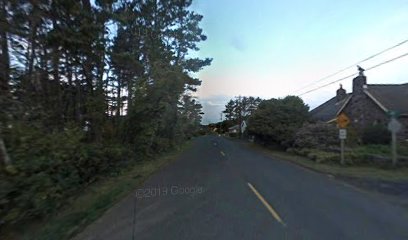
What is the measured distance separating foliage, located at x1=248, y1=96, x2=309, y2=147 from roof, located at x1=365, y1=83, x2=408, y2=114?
6753mm

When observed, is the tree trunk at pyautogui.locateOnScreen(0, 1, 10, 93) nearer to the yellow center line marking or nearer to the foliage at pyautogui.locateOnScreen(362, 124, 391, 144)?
the yellow center line marking

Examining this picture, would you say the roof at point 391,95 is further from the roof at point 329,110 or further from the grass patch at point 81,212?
the grass patch at point 81,212

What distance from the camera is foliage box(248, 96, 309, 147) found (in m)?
39.2

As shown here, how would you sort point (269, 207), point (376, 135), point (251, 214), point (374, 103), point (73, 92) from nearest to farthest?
point (251, 214) < point (269, 207) < point (73, 92) < point (376, 135) < point (374, 103)

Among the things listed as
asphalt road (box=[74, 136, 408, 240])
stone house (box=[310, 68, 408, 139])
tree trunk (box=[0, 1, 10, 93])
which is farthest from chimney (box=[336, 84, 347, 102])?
tree trunk (box=[0, 1, 10, 93])

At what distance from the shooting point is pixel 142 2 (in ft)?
90.8

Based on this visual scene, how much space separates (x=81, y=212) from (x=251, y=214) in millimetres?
3960

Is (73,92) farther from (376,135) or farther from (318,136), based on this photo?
(376,135)

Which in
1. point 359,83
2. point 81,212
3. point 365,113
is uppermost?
point 359,83

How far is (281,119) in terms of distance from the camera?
1623 inches

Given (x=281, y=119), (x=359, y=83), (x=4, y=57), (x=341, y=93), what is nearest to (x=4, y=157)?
(x=4, y=57)

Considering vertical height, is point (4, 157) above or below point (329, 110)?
below

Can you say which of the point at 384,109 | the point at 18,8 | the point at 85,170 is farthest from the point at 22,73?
the point at 384,109

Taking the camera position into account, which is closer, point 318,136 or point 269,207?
point 269,207
